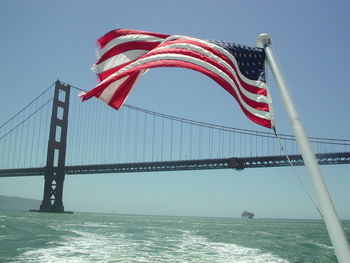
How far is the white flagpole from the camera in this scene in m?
2.09

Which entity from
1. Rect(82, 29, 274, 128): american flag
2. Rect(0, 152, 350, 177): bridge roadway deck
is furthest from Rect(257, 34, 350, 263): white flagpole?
Rect(0, 152, 350, 177): bridge roadway deck

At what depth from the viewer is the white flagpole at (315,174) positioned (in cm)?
209

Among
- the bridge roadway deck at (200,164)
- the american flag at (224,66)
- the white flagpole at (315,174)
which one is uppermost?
the bridge roadway deck at (200,164)

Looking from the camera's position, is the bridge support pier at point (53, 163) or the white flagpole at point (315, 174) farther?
the bridge support pier at point (53, 163)

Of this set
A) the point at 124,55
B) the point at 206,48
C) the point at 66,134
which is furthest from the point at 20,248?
the point at 66,134

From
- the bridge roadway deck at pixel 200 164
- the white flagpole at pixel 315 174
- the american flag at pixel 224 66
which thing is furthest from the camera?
the bridge roadway deck at pixel 200 164

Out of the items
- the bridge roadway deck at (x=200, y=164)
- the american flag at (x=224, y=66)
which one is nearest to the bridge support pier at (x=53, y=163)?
the bridge roadway deck at (x=200, y=164)

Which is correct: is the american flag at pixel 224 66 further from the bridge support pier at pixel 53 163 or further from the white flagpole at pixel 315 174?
the bridge support pier at pixel 53 163

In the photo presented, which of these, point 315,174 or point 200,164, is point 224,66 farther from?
point 200,164

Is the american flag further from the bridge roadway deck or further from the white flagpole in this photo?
the bridge roadway deck

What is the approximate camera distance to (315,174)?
225 cm

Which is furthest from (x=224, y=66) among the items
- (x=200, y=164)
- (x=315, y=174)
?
(x=200, y=164)

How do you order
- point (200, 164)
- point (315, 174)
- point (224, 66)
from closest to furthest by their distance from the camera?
1. point (315, 174)
2. point (224, 66)
3. point (200, 164)

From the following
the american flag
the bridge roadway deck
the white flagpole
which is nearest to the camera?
the white flagpole
